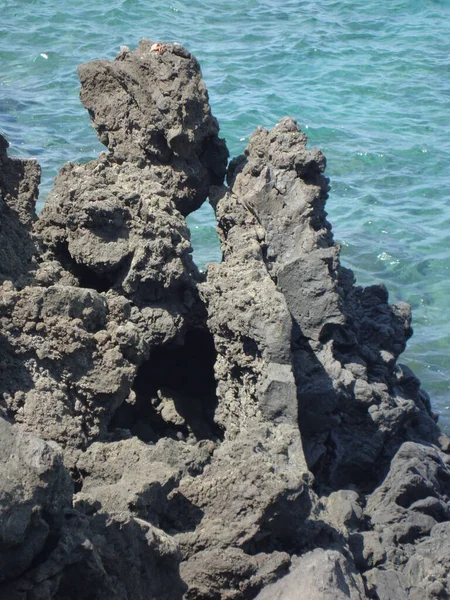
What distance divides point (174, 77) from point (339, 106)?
998cm

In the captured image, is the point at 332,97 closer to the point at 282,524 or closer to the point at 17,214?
the point at 17,214

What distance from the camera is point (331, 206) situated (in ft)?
35.4

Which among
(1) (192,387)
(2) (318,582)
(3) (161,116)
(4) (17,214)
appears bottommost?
(1) (192,387)

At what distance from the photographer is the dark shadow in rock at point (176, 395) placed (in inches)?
170

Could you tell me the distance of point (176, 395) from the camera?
4.48 meters

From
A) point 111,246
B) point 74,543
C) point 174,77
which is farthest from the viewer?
point 174,77

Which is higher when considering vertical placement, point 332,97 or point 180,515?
point 180,515

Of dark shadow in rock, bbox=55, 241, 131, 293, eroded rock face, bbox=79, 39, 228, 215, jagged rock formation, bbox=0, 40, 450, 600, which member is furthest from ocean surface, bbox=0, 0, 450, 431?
dark shadow in rock, bbox=55, 241, 131, 293

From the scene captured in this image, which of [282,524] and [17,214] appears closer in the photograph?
[282,524]

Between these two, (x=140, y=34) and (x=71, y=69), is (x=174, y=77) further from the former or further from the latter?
(x=140, y=34)

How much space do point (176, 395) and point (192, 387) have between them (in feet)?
0.46

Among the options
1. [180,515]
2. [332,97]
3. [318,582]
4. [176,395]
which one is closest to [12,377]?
[180,515]

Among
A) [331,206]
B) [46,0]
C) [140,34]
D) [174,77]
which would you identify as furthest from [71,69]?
[174,77]

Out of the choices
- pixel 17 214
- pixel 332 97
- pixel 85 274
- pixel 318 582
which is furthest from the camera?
pixel 332 97
